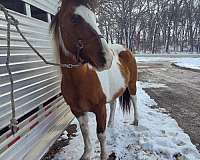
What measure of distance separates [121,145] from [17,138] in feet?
6.53

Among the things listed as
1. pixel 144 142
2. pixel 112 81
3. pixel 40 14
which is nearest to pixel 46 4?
pixel 40 14

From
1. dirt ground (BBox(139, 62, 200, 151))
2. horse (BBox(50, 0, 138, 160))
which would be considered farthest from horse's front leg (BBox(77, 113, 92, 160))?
dirt ground (BBox(139, 62, 200, 151))

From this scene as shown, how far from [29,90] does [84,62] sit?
2.16 feet

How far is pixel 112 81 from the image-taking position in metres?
4.28

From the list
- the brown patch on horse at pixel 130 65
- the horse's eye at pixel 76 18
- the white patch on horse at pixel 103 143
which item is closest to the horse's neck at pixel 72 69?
the horse's eye at pixel 76 18

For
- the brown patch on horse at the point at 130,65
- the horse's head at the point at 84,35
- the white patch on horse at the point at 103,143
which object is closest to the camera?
the horse's head at the point at 84,35

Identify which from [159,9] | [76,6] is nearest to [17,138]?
[76,6]

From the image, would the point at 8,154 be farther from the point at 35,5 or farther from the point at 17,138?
the point at 35,5

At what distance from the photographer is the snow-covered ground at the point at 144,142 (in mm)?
3885

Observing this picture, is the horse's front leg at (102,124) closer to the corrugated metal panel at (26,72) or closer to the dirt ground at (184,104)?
the corrugated metal panel at (26,72)

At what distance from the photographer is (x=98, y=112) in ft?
11.5

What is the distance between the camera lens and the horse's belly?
3.71m

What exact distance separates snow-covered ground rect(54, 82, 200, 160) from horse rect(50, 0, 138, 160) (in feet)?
1.36

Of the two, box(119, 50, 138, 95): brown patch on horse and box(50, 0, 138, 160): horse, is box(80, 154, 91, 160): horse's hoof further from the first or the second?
box(119, 50, 138, 95): brown patch on horse
